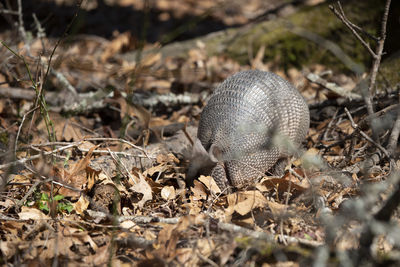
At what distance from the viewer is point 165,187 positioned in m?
3.45

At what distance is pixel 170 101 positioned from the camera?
5.50m

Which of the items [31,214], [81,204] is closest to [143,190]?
[81,204]

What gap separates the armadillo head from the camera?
11.0ft

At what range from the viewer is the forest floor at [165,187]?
Answer: 96.4 inches

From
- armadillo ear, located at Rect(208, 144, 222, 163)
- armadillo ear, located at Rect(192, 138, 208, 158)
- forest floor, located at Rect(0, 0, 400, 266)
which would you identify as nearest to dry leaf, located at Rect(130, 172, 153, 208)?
forest floor, located at Rect(0, 0, 400, 266)

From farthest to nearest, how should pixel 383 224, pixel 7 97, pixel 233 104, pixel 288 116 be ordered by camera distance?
pixel 7 97 < pixel 288 116 < pixel 233 104 < pixel 383 224

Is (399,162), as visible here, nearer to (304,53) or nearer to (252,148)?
(252,148)

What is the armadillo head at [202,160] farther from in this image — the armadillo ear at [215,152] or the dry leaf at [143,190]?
the dry leaf at [143,190]

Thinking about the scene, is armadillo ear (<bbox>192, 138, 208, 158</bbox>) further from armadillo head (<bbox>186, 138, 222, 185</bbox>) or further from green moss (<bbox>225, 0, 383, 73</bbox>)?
green moss (<bbox>225, 0, 383, 73</bbox>)

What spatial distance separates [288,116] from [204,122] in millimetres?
847

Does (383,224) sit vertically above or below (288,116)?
above

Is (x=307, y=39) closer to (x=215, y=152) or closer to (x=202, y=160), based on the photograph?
(x=215, y=152)

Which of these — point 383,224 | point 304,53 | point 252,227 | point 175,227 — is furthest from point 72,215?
point 304,53

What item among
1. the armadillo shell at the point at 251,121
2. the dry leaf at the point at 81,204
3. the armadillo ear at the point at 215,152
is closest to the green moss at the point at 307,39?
the armadillo shell at the point at 251,121
